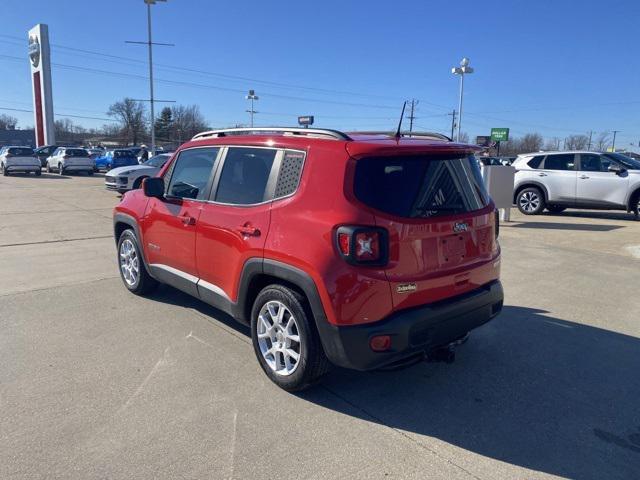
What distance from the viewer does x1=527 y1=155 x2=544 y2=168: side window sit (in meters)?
13.8

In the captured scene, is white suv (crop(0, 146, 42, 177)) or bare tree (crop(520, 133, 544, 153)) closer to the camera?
white suv (crop(0, 146, 42, 177))

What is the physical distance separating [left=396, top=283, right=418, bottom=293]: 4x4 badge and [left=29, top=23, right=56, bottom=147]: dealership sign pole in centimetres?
4985

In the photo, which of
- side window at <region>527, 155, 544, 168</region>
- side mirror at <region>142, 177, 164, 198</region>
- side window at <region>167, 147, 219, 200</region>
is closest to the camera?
side window at <region>167, 147, 219, 200</region>

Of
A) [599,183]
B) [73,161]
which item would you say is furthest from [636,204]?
[73,161]

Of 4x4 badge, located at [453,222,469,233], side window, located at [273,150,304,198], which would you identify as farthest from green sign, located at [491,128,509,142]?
side window, located at [273,150,304,198]

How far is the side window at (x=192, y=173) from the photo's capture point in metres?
4.38

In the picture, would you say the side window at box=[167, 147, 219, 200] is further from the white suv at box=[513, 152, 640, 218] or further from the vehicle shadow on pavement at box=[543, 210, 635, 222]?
the vehicle shadow on pavement at box=[543, 210, 635, 222]

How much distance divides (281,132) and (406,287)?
5.17 ft

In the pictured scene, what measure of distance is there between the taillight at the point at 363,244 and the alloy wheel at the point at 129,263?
3310 millimetres

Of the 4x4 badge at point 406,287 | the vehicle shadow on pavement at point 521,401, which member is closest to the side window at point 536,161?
the vehicle shadow on pavement at point 521,401

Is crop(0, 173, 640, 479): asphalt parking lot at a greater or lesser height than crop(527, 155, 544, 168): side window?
lesser

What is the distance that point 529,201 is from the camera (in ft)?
45.9

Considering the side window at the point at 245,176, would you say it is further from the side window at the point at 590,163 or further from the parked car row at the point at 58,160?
the parked car row at the point at 58,160

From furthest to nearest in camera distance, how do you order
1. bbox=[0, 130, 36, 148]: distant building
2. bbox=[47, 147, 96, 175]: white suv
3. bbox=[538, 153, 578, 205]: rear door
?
bbox=[0, 130, 36, 148]: distant building → bbox=[47, 147, 96, 175]: white suv → bbox=[538, 153, 578, 205]: rear door
